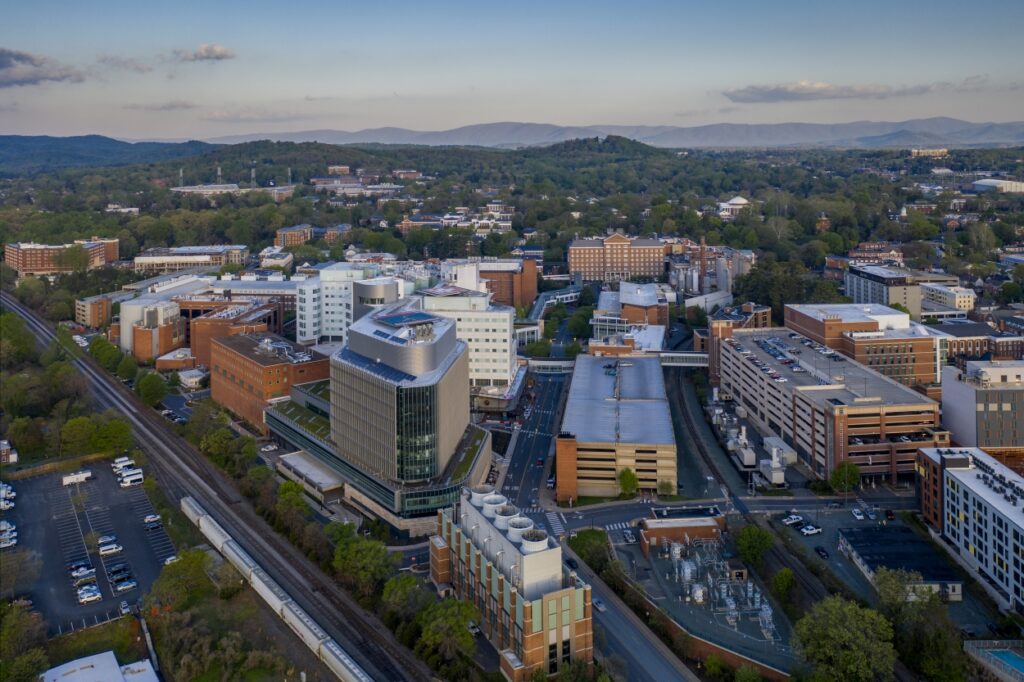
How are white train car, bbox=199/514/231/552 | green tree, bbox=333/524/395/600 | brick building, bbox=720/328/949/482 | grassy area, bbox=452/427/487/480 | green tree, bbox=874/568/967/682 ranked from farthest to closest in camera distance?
brick building, bbox=720/328/949/482 < grassy area, bbox=452/427/487/480 < white train car, bbox=199/514/231/552 < green tree, bbox=333/524/395/600 < green tree, bbox=874/568/967/682

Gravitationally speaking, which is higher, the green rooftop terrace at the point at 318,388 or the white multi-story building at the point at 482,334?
the white multi-story building at the point at 482,334

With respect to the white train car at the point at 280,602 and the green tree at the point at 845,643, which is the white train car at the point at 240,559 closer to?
the white train car at the point at 280,602

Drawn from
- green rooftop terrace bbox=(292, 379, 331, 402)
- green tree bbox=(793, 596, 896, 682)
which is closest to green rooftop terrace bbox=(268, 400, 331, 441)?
green rooftop terrace bbox=(292, 379, 331, 402)

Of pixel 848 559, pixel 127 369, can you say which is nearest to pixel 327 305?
pixel 127 369

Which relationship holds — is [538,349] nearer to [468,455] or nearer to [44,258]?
[468,455]

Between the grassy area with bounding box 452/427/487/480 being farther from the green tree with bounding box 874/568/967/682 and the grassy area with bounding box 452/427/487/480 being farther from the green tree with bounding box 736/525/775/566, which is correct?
the green tree with bounding box 874/568/967/682

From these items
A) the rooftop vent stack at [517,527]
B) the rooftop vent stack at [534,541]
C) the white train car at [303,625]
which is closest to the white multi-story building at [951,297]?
the rooftop vent stack at [517,527]
